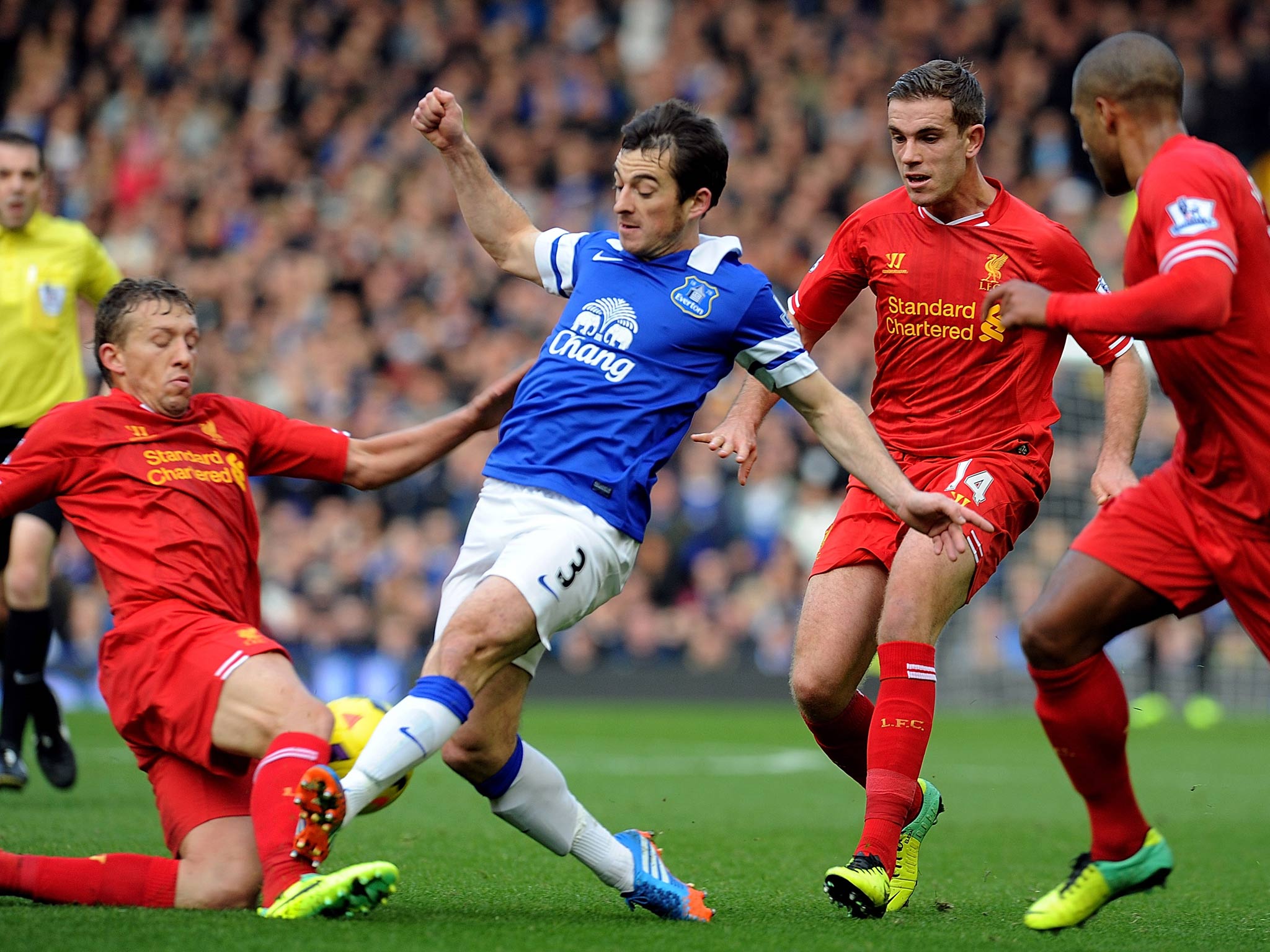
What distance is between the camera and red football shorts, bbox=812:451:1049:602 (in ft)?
18.6

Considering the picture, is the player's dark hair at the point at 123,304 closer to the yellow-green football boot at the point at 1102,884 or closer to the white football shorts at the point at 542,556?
the white football shorts at the point at 542,556

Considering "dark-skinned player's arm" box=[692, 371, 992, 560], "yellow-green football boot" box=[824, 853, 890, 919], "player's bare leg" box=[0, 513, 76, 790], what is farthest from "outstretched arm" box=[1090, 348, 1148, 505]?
"player's bare leg" box=[0, 513, 76, 790]

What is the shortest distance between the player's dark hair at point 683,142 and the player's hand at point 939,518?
3.81 feet

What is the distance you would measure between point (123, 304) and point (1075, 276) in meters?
3.34

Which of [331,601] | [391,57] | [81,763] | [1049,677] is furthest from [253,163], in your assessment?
[1049,677]

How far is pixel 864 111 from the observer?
772 inches

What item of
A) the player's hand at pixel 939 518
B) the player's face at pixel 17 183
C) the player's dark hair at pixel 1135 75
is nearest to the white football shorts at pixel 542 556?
the player's hand at pixel 939 518

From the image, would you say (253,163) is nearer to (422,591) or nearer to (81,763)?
(422,591)

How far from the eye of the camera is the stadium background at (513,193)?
638 inches

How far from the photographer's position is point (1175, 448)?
483 centimetres

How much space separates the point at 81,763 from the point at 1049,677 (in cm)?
721

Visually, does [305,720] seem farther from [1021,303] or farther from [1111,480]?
[1111,480]

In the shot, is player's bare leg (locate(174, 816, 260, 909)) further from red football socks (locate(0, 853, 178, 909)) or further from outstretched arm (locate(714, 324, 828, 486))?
outstretched arm (locate(714, 324, 828, 486))

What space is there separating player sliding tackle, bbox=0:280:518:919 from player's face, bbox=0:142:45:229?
10.2 ft
